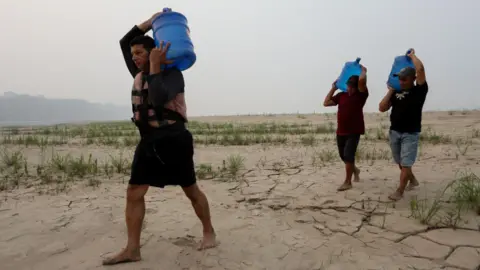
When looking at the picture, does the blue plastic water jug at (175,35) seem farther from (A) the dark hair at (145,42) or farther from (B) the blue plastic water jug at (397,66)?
(B) the blue plastic water jug at (397,66)

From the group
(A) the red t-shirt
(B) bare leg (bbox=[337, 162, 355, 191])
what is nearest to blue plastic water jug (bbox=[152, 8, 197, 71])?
(A) the red t-shirt

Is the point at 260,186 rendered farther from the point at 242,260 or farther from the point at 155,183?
the point at 155,183

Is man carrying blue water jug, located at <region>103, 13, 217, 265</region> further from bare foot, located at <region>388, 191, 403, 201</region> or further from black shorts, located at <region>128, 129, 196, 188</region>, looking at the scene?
bare foot, located at <region>388, 191, 403, 201</region>

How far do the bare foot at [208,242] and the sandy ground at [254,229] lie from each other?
5 cm

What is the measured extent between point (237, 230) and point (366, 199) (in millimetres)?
1654

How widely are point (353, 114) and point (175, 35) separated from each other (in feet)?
8.78

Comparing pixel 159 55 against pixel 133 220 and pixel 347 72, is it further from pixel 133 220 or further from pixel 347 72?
pixel 347 72

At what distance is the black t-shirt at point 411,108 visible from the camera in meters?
3.61

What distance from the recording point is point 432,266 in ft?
7.64

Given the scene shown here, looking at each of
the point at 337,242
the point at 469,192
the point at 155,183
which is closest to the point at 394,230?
the point at 337,242

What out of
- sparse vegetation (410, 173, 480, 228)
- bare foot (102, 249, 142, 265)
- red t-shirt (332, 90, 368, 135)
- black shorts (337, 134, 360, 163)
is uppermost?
red t-shirt (332, 90, 368, 135)

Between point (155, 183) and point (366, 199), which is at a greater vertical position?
point (155, 183)

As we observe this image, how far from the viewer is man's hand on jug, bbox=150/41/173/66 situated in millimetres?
2195

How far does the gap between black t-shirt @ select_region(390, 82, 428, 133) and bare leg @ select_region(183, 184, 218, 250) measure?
247 centimetres
